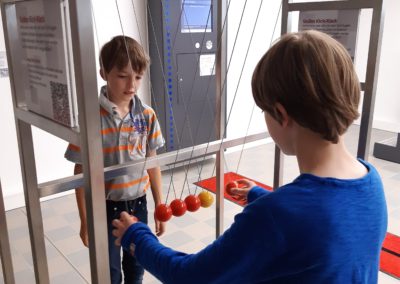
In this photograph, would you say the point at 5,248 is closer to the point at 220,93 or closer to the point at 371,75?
the point at 220,93

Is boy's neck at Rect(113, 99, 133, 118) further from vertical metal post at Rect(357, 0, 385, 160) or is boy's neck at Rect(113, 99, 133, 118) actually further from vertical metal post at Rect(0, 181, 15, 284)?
vertical metal post at Rect(357, 0, 385, 160)

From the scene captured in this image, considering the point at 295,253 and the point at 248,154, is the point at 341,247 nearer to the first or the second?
the point at 295,253

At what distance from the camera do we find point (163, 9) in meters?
2.84

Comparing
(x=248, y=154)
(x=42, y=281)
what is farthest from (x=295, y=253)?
(x=248, y=154)

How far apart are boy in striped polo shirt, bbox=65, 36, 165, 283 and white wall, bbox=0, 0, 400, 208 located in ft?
0.35

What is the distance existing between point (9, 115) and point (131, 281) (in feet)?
5.24

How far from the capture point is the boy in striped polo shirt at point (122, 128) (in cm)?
128

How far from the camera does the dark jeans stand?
140 cm

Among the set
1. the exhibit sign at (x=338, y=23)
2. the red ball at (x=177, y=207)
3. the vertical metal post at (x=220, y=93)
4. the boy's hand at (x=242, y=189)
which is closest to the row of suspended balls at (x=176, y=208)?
the red ball at (x=177, y=207)

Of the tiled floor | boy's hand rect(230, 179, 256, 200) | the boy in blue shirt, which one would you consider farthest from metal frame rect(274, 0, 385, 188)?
the tiled floor

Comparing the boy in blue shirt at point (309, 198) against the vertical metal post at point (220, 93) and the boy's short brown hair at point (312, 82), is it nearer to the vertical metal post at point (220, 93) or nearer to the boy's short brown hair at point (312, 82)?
the boy's short brown hair at point (312, 82)

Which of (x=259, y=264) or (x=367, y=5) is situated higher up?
(x=367, y=5)

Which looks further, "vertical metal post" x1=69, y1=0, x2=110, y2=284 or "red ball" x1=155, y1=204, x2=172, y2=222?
"red ball" x1=155, y1=204, x2=172, y2=222

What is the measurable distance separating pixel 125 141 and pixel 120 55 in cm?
29
